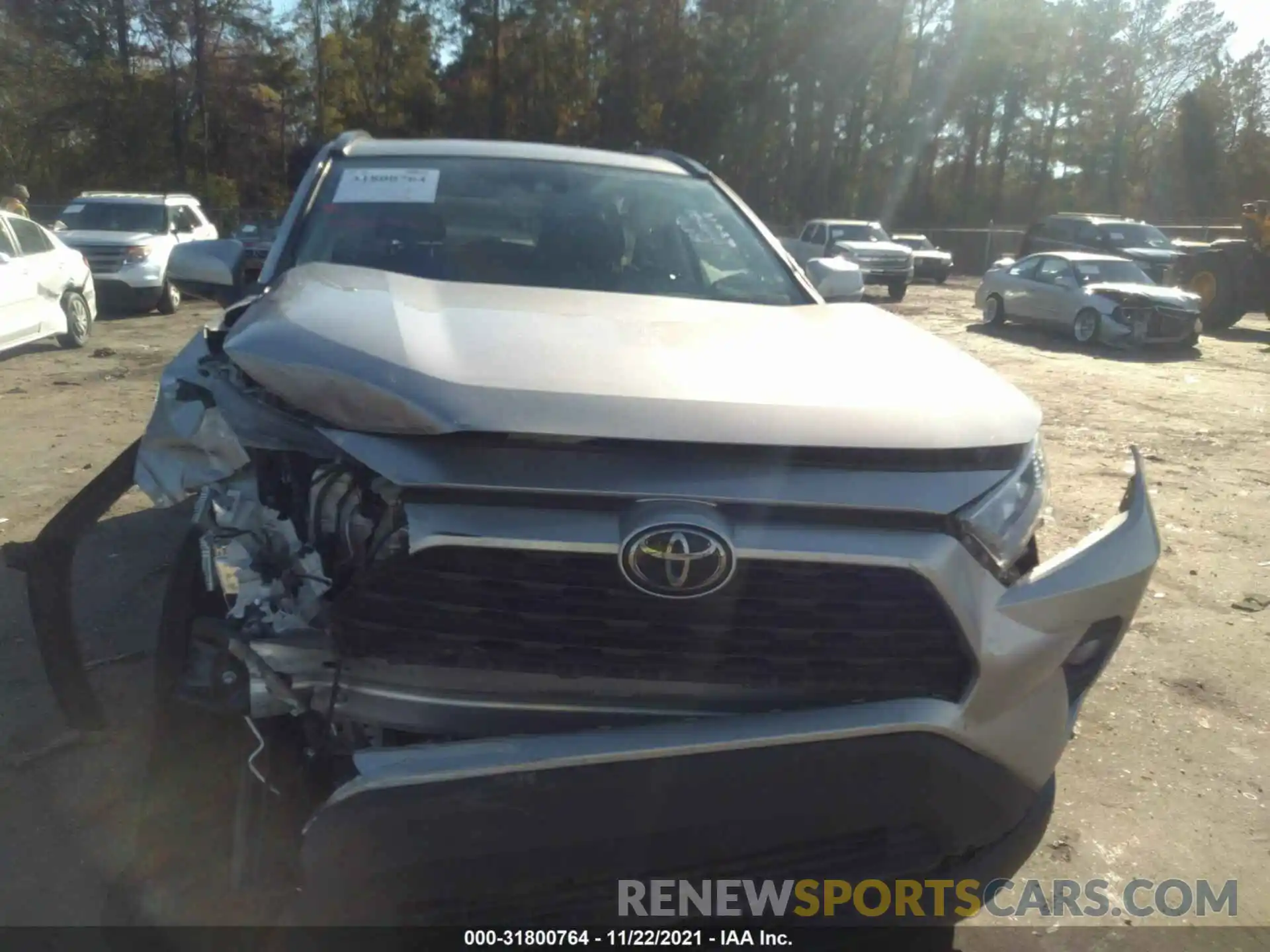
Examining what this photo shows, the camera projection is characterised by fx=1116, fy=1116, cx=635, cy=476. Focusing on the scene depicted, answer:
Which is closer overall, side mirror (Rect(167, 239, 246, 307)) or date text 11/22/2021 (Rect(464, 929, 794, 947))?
date text 11/22/2021 (Rect(464, 929, 794, 947))

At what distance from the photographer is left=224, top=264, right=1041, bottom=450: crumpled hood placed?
195cm

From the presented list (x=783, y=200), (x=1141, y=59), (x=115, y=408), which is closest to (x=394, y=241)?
(x=115, y=408)

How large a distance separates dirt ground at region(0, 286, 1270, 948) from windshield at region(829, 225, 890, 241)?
17.8 m

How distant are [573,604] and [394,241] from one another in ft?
6.36

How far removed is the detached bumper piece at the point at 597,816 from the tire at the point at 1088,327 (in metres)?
15.4

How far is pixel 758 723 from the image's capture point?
1915 millimetres

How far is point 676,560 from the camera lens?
1.85 m

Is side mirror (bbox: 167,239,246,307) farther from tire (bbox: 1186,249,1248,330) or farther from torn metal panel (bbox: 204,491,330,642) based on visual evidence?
tire (bbox: 1186,249,1248,330)

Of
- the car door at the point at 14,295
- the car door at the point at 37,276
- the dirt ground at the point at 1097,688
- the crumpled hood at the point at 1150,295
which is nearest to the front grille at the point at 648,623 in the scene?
the dirt ground at the point at 1097,688

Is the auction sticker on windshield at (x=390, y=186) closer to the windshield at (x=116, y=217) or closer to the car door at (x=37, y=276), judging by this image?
the car door at (x=37, y=276)

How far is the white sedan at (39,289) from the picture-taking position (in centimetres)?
1098

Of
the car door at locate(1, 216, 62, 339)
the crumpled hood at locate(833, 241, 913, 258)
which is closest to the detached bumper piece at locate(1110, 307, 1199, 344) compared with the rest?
the crumpled hood at locate(833, 241, 913, 258)

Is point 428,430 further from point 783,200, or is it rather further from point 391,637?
point 783,200

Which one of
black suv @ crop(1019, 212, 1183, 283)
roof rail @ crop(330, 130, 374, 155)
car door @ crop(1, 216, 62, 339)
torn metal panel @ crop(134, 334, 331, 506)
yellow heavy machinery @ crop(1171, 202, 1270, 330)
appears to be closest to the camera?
torn metal panel @ crop(134, 334, 331, 506)
